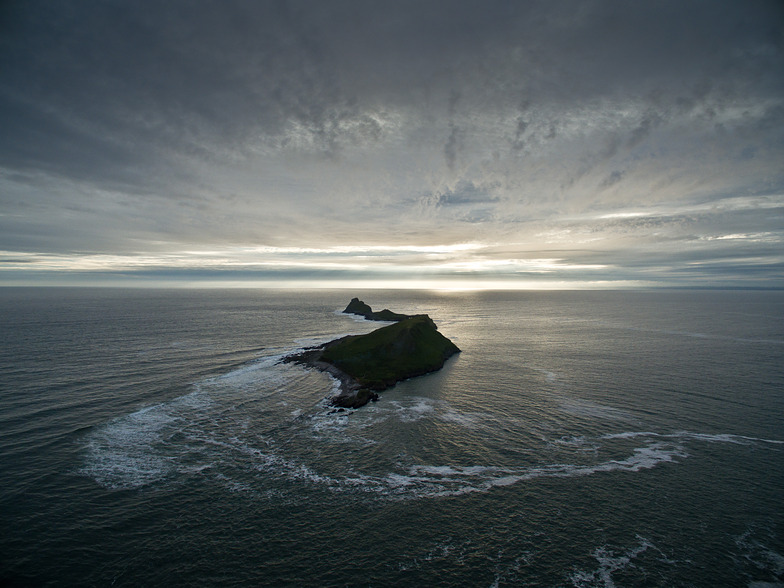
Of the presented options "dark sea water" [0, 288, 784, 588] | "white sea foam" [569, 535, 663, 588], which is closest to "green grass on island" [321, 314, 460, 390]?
"dark sea water" [0, 288, 784, 588]

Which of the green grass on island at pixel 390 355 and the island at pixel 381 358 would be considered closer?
the island at pixel 381 358

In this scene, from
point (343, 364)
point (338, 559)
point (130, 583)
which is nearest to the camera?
point (130, 583)

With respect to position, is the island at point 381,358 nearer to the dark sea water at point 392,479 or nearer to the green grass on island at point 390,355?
the green grass on island at point 390,355

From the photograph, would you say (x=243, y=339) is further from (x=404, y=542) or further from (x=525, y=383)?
(x=404, y=542)

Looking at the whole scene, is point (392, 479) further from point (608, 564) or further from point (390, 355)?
point (390, 355)

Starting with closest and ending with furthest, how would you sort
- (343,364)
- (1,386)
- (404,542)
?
(404,542) → (1,386) → (343,364)

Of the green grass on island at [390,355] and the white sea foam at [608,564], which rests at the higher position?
the green grass on island at [390,355]

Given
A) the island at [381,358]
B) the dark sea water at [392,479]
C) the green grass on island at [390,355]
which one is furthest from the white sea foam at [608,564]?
the green grass on island at [390,355]

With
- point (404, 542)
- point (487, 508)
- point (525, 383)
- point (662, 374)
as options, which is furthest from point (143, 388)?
point (662, 374)
